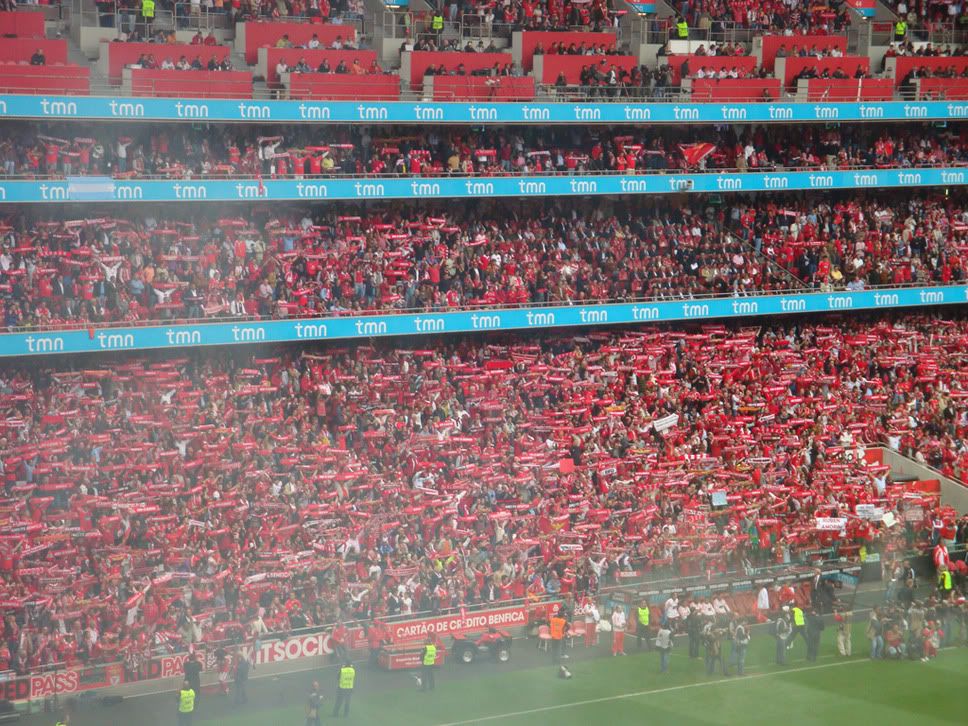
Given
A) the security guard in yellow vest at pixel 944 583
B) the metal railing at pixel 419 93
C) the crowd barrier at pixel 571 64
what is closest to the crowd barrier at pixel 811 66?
the metal railing at pixel 419 93

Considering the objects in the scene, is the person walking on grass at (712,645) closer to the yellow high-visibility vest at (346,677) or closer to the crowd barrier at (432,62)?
the yellow high-visibility vest at (346,677)

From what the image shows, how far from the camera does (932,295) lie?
44156mm

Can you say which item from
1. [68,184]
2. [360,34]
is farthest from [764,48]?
[68,184]

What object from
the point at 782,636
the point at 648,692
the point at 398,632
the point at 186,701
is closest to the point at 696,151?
the point at 782,636

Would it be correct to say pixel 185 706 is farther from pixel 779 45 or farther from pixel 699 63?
pixel 779 45

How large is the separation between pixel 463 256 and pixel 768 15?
41.4 ft

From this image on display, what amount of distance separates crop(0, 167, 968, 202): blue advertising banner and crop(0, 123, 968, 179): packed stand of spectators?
1.38ft

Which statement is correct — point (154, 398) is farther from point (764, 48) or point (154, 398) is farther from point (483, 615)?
point (764, 48)

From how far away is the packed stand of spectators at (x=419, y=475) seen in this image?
98.3 ft

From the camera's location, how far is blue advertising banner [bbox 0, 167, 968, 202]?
34656 millimetres

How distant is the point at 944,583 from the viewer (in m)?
33.6

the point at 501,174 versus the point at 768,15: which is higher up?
the point at 768,15

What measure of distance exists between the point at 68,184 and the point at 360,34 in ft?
31.4

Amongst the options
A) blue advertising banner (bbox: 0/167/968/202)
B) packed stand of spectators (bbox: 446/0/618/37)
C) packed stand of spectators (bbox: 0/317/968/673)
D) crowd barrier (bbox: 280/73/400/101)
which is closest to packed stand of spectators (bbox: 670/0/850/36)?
packed stand of spectators (bbox: 446/0/618/37)
